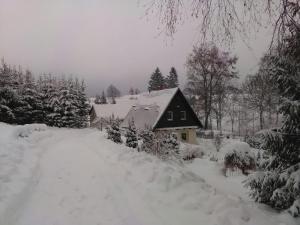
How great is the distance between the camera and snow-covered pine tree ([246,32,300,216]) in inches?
251

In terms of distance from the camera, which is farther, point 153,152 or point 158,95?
point 158,95

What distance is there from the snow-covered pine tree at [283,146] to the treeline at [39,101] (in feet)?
125

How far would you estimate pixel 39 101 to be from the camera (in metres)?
45.8

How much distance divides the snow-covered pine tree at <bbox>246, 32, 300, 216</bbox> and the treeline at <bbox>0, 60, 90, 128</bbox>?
3810cm

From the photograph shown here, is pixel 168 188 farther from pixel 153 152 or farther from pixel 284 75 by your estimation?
pixel 153 152

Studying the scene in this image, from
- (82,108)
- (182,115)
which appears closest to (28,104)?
(82,108)

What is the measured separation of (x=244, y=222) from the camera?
5.65 metres

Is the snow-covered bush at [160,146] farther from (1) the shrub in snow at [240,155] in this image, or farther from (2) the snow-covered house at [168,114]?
(2) the snow-covered house at [168,114]

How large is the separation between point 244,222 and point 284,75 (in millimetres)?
3118

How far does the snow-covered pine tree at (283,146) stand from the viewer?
20.9 feet

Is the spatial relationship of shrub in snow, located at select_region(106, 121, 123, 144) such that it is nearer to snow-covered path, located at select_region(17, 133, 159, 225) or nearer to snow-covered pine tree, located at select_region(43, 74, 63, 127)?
snow-covered path, located at select_region(17, 133, 159, 225)

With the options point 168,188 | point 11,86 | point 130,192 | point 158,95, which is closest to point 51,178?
point 130,192

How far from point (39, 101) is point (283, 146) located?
143 ft

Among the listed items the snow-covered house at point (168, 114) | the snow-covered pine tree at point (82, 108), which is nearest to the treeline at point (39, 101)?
the snow-covered pine tree at point (82, 108)
